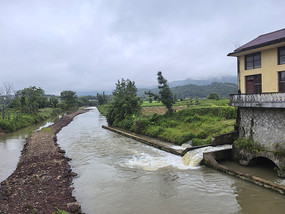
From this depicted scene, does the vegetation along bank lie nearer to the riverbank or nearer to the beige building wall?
the beige building wall

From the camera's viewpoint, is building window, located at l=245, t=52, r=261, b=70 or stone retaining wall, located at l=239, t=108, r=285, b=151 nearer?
stone retaining wall, located at l=239, t=108, r=285, b=151

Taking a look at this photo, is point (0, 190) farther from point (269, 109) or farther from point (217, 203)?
point (269, 109)

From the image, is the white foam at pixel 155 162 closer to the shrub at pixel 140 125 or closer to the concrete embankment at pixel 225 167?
the concrete embankment at pixel 225 167

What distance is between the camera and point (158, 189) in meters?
12.1

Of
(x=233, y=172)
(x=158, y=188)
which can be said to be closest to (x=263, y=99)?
(x=233, y=172)

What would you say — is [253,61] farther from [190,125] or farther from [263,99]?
[190,125]

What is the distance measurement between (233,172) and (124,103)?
26.3 meters

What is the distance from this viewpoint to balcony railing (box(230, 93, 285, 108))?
12.0 metres

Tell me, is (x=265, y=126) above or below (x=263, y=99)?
below

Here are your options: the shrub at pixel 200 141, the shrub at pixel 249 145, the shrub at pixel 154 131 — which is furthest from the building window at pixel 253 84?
the shrub at pixel 154 131

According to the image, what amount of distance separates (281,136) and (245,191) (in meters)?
3.81

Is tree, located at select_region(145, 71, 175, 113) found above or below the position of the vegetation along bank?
above

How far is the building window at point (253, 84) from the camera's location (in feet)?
51.0

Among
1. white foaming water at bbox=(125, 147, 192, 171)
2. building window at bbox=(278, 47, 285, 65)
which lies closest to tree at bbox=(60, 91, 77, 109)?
white foaming water at bbox=(125, 147, 192, 171)
